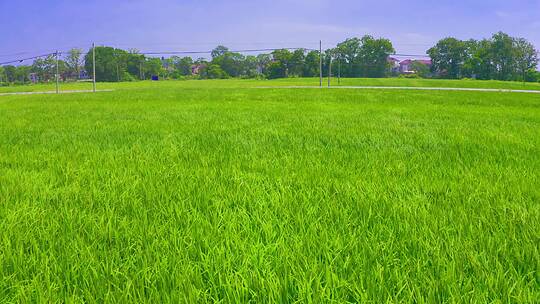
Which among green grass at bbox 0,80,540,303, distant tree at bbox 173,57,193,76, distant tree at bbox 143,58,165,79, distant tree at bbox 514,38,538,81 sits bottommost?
green grass at bbox 0,80,540,303

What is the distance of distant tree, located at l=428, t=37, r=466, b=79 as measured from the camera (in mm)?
67938

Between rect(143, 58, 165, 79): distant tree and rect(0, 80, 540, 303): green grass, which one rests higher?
rect(143, 58, 165, 79): distant tree

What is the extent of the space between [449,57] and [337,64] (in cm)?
2570

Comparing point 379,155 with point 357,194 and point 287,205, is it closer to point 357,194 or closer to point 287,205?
point 357,194

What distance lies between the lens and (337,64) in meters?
67.0

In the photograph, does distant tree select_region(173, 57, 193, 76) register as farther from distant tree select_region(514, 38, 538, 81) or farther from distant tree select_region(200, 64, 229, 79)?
distant tree select_region(514, 38, 538, 81)

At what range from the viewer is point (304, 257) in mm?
1286

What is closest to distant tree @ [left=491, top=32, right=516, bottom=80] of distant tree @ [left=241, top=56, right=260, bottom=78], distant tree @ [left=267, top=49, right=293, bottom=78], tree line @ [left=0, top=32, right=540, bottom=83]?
tree line @ [left=0, top=32, right=540, bottom=83]

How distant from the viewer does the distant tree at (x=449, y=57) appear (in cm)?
6794

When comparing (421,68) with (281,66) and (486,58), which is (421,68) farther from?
(281,66)

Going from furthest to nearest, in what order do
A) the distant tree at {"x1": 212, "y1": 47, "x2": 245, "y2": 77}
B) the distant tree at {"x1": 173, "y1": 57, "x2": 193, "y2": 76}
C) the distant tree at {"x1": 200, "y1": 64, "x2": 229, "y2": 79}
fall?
1. the distant tree at {"x1": 173, "y1": 57, "x2": 193, "y2": 76}
2. the distant tree at {"x1": 212, "y1": 47, "x2": 245, "y2": 77}
3. the distant tree at {"x1": 200, "y1": 64, "x2": 229, "y2": 79}

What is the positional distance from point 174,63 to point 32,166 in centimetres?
11570

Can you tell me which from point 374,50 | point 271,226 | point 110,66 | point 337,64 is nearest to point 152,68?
point 110,66

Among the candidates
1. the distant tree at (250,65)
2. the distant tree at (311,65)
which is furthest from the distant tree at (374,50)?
the distant tree at (250,65)
